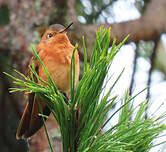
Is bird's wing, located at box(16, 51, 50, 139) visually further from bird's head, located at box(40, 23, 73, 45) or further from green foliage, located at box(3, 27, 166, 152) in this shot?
green foliage, located at box(3, 27, 166, 152)

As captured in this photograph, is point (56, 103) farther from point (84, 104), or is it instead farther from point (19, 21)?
point (19, 21)

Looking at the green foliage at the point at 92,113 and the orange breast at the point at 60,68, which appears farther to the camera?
the orange breast at the point at 60,68

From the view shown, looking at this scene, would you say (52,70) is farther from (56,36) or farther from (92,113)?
(92,113)

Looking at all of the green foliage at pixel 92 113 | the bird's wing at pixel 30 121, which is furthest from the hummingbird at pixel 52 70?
the green foliage at pixel 92 113

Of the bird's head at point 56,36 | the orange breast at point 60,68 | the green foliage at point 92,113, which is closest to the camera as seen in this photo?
the green foliage at point 92,113

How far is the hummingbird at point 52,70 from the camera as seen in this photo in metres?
2.15

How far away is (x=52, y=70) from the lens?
7.13 ft

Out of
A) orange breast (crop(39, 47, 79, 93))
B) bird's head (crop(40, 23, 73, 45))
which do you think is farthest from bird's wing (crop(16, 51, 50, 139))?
bird's head (crop(40, 23, 73, 45))

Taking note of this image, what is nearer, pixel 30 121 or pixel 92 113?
pixel 92 113

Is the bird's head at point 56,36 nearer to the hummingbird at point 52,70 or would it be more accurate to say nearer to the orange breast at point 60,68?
the hummingbird at point 52,70

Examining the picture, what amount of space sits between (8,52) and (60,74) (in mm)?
1072

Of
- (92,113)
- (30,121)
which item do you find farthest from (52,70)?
(92,113)

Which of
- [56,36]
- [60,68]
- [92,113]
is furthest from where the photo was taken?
[56,36]

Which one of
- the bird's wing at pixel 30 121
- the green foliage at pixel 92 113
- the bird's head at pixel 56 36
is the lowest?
the bird's wing at pixel 30 121
